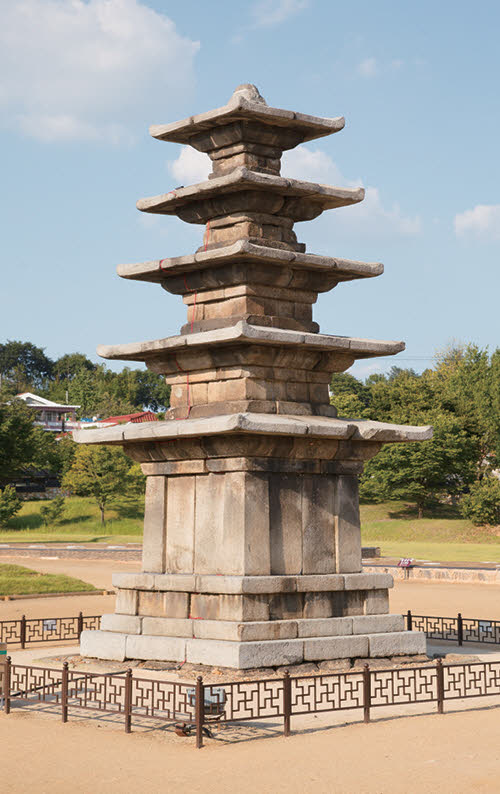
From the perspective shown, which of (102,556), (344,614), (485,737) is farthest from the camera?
(102,556)

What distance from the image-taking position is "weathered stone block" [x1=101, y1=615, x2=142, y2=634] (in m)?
18.6

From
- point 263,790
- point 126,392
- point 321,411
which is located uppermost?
point 126,392

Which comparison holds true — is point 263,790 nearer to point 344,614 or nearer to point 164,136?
point 344,614

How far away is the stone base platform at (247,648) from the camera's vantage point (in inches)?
653

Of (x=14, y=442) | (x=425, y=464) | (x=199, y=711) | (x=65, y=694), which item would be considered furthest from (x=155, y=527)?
(x=425, y=464)

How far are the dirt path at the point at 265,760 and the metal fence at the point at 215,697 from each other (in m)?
0.37

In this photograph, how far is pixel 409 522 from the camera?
222 ft

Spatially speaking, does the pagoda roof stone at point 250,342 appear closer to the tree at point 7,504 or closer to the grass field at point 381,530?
the grass field at point 381,530

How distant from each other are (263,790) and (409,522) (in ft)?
191

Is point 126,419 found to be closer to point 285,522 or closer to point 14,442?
point 14,442

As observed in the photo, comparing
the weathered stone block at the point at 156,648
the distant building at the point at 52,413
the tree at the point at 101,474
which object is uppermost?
the distant building at the point at 52,413

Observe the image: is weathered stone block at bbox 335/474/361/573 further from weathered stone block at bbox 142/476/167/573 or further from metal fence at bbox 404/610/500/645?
metal fence at bbox 404/610/500/645

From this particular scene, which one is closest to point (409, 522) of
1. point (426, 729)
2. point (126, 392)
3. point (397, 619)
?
point (397, 619)

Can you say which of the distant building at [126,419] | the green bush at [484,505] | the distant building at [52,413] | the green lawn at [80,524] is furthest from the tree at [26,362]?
the green bush at [484,505]
